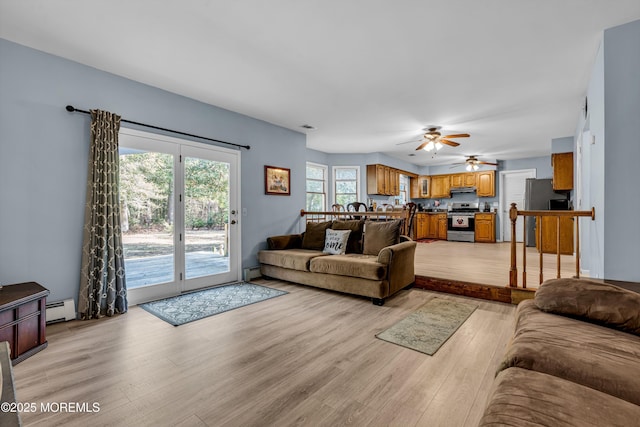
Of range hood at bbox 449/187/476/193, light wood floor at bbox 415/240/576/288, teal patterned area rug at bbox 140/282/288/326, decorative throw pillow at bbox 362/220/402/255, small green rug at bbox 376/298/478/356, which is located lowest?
small green rug at bbox 376/298/478/356

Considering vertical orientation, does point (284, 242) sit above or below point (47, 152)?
below

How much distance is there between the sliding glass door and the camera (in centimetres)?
350

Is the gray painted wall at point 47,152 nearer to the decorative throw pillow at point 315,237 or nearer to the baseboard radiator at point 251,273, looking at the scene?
the baseboard radiator at point 251,273

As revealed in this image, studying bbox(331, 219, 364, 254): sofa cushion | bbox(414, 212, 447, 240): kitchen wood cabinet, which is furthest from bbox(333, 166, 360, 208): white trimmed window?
bbox(331, 219, 364, 254): sofa cushion

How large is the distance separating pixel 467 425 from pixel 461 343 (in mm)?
1044

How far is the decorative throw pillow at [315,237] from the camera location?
486cm

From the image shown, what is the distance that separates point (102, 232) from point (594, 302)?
411 cm

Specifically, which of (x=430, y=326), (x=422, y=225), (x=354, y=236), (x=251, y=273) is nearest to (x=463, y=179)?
(x=422, y=225)

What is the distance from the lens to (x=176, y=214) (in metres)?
3.87

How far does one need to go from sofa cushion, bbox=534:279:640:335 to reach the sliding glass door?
12.4 ft

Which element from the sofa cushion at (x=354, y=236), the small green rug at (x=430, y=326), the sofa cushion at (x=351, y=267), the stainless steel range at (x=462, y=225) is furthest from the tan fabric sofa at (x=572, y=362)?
the stainless steel range at (x=462, y=225)

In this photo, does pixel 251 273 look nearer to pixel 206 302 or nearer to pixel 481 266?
pixel 206 302

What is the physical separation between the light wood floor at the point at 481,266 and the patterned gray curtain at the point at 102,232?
12.7 ft

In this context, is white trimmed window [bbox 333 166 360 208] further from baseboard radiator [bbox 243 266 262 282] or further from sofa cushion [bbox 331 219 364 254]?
baseboard radiator [bbox 243 266 262 282]
